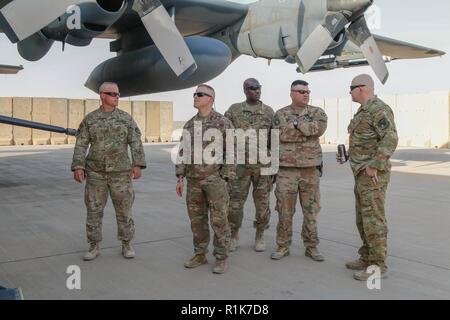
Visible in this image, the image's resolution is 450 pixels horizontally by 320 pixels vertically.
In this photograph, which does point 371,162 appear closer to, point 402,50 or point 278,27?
point 278,27

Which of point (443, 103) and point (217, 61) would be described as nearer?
point (217, 61)

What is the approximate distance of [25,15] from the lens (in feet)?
18.7

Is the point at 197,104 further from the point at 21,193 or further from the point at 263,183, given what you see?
the point at 21,193

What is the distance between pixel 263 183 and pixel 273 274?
3.50 ft

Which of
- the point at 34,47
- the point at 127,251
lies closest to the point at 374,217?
the point at 127,251

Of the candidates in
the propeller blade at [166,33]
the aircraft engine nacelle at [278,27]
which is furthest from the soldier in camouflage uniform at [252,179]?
the aircraft engine nacelle at [278,27]

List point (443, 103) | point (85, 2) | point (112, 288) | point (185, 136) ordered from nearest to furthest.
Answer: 1. point (112, 288)
2. point (185, 136)
3. point (85, 2)
4. point (443, 103)

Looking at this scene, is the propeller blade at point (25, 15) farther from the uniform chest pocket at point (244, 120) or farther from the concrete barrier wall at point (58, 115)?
the concrete barrier wall at point (58, 115)

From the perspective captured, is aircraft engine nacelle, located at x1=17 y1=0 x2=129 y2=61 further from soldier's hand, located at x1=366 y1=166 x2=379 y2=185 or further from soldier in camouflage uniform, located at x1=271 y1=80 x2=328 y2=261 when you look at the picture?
soldier's hand, located at x1=366 y1=166 x2=379 y2=185

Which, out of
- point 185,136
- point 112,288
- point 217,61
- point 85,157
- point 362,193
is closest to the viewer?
point 112,288

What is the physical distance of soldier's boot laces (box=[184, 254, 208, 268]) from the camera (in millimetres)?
4035

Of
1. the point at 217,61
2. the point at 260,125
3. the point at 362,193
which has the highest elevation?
the point at 217,61

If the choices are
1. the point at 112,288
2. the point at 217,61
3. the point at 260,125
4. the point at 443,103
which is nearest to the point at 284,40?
the point at 217,61

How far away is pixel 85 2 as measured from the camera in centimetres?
638
